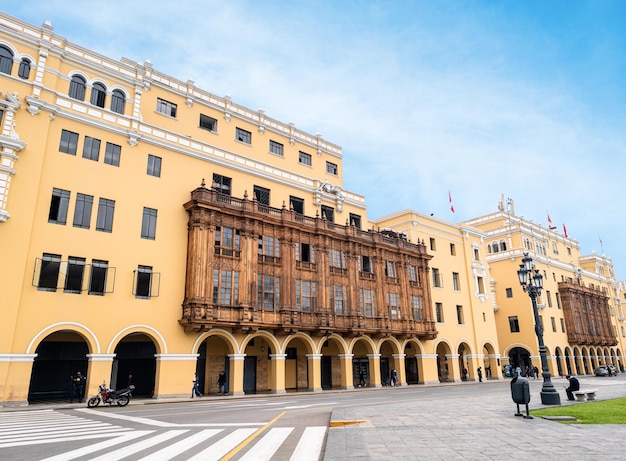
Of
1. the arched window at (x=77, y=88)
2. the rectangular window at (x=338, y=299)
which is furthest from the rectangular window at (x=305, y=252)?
the arched window at (x=77, y=88)

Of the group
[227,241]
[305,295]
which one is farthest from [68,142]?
[305,295]

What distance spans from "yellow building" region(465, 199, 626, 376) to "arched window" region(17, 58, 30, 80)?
58.3 meters

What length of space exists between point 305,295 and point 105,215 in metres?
16.2

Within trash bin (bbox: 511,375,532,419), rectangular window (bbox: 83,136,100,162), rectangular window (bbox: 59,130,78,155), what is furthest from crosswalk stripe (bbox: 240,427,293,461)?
rectangular window (bbox: 59,130,78,155)

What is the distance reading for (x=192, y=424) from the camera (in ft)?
50.5

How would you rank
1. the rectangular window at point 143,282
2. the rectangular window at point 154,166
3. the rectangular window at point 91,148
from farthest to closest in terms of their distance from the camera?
the rectangular window at point 154,166, the rectangular window at point 91,148, the rectangular window at point 143,282

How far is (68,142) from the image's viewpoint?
2817 centimetres

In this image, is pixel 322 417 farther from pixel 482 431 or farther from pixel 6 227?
pixel 6 227

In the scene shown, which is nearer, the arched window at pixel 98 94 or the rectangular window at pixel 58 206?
the rectangular window at pixel 58 206

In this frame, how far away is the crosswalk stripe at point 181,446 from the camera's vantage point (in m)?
9.76

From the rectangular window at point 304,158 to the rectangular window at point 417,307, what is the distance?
1779 centimetres

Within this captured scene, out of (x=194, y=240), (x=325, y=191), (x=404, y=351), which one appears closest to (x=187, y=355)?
(x=194, y=240)

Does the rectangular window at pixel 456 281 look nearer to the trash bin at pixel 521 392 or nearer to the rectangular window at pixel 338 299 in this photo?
the rectangular window at pixel 338 299

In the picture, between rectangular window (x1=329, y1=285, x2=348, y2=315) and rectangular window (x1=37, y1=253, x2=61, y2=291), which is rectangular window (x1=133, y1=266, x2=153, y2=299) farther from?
rectangular window (x1=329, y1=285, x2=348, y2=315)
